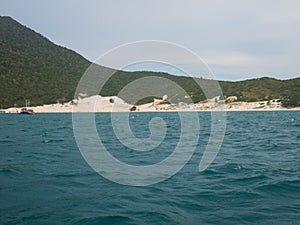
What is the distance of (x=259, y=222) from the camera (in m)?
8.40

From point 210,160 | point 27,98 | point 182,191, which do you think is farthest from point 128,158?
point 27,98

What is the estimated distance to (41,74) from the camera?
16638 centimetres

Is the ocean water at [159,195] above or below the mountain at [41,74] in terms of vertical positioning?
below

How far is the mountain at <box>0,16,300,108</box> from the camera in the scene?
148750mm

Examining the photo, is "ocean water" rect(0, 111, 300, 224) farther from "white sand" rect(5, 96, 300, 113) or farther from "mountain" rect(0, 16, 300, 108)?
"mountain" rect(0, 16, 300, 108)

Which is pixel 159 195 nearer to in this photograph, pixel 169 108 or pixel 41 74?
pixel 169 108

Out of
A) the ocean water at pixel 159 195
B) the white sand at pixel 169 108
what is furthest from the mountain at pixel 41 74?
the ocean water at pixel 159 195

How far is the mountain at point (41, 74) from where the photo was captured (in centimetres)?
14875

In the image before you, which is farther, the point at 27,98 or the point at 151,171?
the point at 27,98

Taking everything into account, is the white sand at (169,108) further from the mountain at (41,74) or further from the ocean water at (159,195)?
the ocean water at (159,195)

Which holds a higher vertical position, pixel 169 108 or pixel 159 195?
pixel 169 108

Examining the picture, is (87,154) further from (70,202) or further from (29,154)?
(70,202)

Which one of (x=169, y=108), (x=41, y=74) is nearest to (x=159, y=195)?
(x=169, y=108)

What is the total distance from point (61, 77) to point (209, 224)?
545 feet
